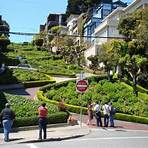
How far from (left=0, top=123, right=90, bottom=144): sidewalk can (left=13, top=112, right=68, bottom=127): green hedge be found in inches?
12.9

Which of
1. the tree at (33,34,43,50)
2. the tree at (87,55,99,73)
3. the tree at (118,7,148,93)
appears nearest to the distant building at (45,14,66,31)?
the tree at (33,34,43,50)

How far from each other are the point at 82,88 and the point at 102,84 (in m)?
19.2

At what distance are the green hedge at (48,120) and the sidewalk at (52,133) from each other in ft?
1.07

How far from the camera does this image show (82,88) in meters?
29.5

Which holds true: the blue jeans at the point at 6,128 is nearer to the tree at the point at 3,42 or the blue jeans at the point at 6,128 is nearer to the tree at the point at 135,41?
the tree at the point at 135,41

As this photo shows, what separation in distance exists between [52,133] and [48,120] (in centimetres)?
285

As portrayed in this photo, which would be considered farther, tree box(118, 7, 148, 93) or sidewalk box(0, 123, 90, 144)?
tree box(118, 7, 148, 93)

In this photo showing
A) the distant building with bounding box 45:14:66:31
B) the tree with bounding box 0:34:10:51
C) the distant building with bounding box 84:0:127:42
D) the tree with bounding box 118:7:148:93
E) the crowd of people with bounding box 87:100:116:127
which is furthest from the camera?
the distant building with bounding box 45:14:66:31

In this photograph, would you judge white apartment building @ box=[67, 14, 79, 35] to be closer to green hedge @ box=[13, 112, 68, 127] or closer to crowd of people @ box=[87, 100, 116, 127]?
crowd of people @ box=[87, 100, 116, 127]

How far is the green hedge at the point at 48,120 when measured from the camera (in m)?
28.5

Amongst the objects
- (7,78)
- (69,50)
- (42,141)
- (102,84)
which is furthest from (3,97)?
(69,50)

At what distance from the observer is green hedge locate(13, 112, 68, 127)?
28516mm

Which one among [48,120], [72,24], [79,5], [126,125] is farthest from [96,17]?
[48,120]

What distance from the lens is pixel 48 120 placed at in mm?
29625
